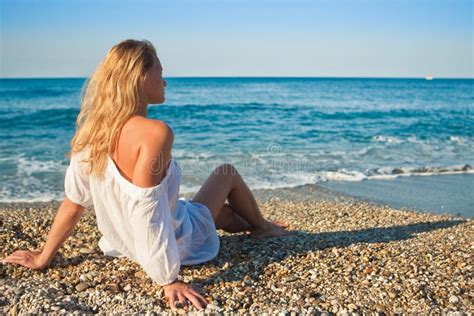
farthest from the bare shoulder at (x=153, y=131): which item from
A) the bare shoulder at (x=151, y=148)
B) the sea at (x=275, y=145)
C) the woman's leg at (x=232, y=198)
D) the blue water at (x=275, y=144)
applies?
the blue water at (x=275, y=144)

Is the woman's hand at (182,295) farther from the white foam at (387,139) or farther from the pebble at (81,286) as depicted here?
the white foam at (387,139)

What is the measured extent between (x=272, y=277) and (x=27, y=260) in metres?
1.97

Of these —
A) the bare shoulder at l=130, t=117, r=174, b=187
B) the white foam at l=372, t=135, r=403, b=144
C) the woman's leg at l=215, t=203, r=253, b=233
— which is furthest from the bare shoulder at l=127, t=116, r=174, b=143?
the white foam at l=372, t=135, r=403, b=144

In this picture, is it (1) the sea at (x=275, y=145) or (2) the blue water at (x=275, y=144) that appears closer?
(1) the sea at (x=275, y=145)

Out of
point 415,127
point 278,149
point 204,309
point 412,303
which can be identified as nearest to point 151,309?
point 204,309

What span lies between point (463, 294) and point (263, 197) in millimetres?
5476

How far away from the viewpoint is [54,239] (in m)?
3.76

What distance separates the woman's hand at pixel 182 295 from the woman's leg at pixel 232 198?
99 cm

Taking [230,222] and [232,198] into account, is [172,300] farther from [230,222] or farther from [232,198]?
[230,222]

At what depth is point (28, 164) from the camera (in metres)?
11.7

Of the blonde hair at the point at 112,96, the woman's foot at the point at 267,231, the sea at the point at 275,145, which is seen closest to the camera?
the blonde hair at the point at 112,96

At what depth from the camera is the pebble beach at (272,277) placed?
10.7 ft

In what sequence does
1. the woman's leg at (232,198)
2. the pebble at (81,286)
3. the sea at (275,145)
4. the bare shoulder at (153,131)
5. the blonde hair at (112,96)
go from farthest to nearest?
the sea at (275,145), the woman's leg at (232,198), the pebble at (81,286), the blonde hair at (112,96), the bare shoulder at (153,131)

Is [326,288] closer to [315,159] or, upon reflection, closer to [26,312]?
[26,312]
